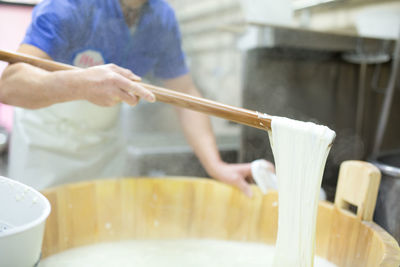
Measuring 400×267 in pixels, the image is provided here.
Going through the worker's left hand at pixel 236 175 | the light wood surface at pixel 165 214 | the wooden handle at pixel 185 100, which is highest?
the wooden handle at pixel 185 100

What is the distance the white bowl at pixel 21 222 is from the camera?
70 centimetres

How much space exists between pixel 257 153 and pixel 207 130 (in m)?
0.69

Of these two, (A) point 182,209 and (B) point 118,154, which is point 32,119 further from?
(A) point 182,209

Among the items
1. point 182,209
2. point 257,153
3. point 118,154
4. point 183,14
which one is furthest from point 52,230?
point 183,14

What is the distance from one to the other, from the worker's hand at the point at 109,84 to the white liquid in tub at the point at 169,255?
0.59 m

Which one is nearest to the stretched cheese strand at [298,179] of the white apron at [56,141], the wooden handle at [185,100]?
the wooden handle at [185,100]

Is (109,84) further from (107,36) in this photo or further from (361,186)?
(361,186)

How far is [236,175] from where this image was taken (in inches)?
52.5

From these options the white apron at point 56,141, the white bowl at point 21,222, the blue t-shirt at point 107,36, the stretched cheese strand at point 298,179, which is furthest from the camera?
the white apron at point 56,141

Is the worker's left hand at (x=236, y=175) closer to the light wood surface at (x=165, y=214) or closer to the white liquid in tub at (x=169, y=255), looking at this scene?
the light wood surface at (x=165, y=214)

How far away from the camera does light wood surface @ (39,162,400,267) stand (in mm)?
1202

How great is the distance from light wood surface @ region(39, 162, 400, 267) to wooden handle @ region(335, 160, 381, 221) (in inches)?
1.2

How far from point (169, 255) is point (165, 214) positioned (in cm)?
17

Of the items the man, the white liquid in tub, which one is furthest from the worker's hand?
the white liquid in tub
